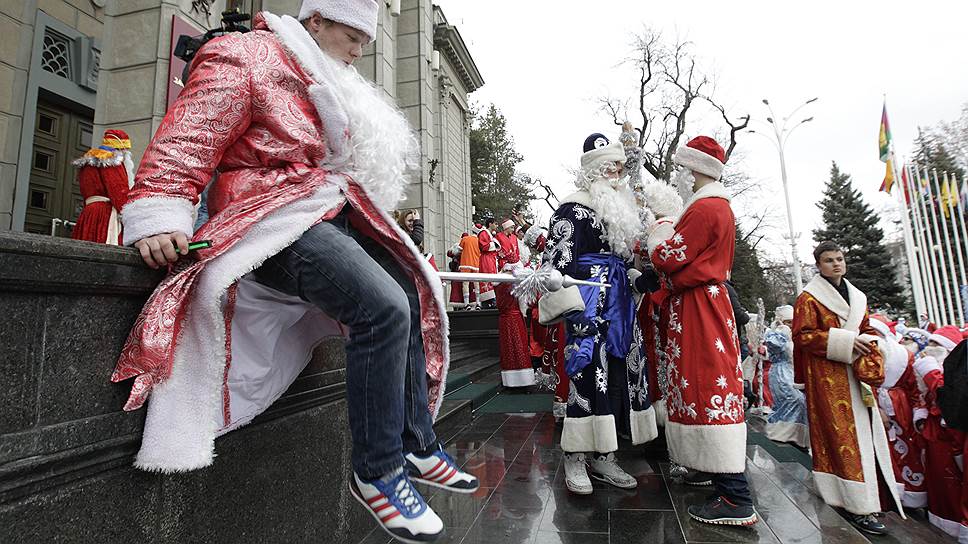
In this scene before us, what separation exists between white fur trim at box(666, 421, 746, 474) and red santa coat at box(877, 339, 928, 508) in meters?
2.52

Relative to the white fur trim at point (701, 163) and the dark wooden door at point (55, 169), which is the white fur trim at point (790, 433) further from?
the dark wooden door at point (55, 169)

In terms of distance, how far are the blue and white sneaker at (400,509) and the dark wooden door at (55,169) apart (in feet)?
22.5

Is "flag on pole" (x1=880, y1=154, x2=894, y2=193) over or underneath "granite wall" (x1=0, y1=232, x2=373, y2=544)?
over

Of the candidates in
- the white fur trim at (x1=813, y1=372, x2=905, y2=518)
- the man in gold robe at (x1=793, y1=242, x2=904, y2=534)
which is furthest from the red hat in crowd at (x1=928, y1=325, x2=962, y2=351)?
the white fur trim at (x1=813, y1=372, x2=905, y2=518)

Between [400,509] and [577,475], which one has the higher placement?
[400,509]

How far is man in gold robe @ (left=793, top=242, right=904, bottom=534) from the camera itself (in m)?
3.42

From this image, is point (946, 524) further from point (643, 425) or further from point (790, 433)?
point (643, 425)

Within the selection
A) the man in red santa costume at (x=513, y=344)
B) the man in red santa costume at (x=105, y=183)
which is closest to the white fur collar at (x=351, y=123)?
the man in red santa costume at (x=105, y=183)

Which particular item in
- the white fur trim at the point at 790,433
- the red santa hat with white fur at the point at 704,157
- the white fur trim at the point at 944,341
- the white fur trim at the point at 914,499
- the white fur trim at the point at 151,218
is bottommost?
the white fur trim at the point at 914,499

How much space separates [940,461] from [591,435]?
344cm

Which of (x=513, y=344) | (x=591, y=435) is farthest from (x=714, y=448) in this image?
(x=513, y=344)

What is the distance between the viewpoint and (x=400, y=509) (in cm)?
150

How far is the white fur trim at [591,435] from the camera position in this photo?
134 inches

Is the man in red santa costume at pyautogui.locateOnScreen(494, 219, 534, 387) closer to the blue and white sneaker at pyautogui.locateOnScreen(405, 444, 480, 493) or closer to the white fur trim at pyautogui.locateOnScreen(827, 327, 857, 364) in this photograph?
the white fur trim at pyautogui.locateOnScreen(827, 327, 857, 364)
